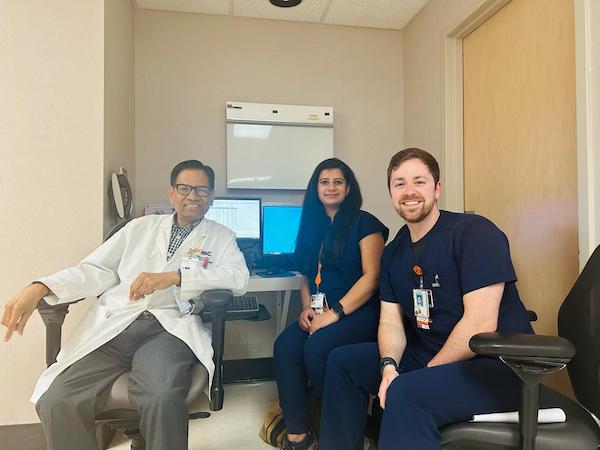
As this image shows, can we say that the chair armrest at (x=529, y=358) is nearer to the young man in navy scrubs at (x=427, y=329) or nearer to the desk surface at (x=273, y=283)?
the young man in navy scrubs at (x=427, y=329)

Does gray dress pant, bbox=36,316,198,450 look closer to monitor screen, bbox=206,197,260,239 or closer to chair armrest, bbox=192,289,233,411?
chair armrest, bbox=192,289,233,411

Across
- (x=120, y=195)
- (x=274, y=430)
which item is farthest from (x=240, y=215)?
(x=274, y=430)

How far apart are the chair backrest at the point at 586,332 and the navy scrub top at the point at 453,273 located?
12 cm

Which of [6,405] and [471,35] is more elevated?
[471,35]

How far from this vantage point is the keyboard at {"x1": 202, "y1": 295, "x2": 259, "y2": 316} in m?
1.46

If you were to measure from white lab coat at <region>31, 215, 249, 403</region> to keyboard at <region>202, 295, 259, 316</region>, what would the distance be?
0.25ft

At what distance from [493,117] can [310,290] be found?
1.34 meters

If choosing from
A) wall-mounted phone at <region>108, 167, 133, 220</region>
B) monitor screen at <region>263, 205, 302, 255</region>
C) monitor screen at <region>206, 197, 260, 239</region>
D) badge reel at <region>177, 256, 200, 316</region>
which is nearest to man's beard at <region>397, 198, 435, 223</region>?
badge reel at <region>177, 256, 200, 316</region>

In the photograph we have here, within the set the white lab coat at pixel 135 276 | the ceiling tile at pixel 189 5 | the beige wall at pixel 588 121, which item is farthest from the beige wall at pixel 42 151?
the beige wall at pixel 588 121

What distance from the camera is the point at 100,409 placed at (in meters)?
1.20

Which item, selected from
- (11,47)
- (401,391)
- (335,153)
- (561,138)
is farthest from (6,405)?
(561,138)

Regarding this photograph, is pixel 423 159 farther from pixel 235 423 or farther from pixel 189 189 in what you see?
pixel 235 423

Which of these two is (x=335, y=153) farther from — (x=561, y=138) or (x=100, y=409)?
(x=100, y=409)

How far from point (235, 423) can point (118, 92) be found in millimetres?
1867
